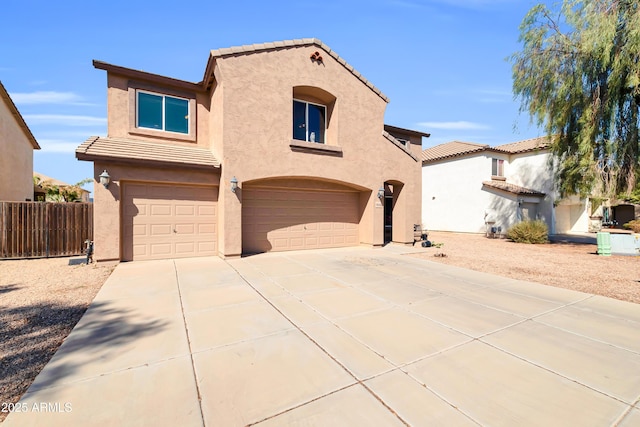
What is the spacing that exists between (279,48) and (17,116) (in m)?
17.0

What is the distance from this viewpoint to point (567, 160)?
15062mm

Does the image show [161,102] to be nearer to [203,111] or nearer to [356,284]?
[203,111]

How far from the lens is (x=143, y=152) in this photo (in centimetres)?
920

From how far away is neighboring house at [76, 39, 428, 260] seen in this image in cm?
930

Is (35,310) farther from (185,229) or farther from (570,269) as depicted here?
(570,269)

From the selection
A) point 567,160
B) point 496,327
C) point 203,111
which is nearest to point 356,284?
point 496,327

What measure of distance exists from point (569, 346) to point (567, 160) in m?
15.5

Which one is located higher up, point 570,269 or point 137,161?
point 137,161

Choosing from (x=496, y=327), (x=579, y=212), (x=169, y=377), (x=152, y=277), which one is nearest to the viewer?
(x=169, y=377)

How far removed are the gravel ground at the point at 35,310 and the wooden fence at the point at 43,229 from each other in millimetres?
906

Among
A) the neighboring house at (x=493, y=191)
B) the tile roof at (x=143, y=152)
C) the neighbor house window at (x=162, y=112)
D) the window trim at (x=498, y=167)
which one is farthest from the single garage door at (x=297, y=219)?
the window trim at (x=498, y=167)

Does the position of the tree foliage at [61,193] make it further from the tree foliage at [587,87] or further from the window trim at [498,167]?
the window trim at [498,167]

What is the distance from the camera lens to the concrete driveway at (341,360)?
2.63 metres

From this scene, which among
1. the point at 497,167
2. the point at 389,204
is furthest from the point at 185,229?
the point at 497,167
